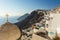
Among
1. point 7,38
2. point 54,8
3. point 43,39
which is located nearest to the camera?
point 7,38

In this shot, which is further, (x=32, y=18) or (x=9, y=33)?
(x=32, y=18)

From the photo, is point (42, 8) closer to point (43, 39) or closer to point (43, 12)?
point (43, 12)

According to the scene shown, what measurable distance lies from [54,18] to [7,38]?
98.7 inches

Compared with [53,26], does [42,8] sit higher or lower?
higher

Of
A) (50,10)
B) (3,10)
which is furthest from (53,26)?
(3,10)

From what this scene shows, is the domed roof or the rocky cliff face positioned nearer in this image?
the domed roof

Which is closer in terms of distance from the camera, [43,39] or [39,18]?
[43,39]

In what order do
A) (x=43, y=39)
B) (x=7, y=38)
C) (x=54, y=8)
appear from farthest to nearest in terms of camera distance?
(x=54, y=8), (x=43, y=39), (x=7, y=38)

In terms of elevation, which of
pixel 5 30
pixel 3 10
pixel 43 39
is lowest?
pixel 43 39

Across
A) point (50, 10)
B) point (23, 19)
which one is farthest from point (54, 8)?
point (23, 19)

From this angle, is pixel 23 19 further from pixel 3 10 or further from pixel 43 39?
pixel 43 39

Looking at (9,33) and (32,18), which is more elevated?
(32,18)

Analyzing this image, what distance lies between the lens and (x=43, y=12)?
5.48 metres

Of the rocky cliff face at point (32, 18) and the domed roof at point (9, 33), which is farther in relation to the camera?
the rocky cliff face at point (32, 18)
